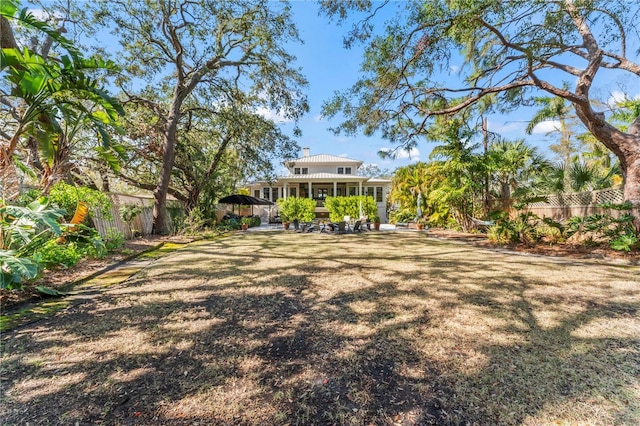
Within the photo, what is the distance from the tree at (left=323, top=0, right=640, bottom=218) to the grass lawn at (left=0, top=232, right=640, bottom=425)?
6.12 m

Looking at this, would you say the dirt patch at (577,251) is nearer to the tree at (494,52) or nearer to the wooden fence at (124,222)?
the tree at (494,52)

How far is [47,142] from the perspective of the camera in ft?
14.9

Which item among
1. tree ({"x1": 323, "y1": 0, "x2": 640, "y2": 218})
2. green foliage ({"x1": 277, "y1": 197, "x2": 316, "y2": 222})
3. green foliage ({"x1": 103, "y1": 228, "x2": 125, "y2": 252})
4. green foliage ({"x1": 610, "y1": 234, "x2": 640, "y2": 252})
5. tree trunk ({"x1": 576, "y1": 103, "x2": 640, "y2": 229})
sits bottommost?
green foliage ({"x1": 610, "y1": 234, "x2": 640, "y2": 252})

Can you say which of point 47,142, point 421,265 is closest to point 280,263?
point 421,265

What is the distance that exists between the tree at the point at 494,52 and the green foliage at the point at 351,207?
1089 centimetres

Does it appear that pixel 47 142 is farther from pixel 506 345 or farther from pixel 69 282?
pixel 506 345

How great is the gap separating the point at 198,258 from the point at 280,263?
2.43 m

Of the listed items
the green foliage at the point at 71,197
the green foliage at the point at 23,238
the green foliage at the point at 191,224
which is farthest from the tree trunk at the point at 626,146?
the green foliage at the point at 191,224

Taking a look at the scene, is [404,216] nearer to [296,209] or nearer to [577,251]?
[296,209]

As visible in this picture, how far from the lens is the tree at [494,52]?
6.59m

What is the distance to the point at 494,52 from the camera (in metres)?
9.28

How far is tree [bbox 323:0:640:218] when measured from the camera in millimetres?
6594

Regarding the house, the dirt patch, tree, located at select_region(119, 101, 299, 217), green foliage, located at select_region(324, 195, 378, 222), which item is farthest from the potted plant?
the dirt patch

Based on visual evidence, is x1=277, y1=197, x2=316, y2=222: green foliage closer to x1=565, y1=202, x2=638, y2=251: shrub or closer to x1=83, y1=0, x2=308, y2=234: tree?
x1=83, y1=0, x2=308, y2=234: tree
